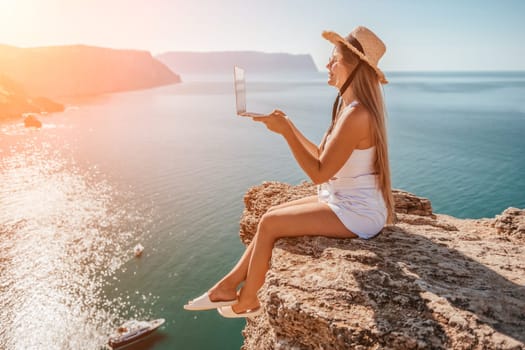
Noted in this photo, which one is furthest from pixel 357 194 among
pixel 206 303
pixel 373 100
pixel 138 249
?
pixel 138 249

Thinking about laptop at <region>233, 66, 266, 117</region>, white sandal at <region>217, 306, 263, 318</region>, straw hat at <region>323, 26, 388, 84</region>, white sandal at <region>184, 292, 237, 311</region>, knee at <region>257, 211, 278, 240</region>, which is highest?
straw hat at <region>323, 26, 388, 84</region>

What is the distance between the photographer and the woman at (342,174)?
3.47 metres

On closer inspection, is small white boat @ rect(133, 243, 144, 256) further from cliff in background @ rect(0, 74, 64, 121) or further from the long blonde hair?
cliff in background @ rect(0, 74, 64, 121)

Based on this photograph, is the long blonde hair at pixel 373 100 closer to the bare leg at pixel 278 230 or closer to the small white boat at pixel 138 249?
the bare leg at pixel 278 230

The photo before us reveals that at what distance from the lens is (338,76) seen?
3762 mm

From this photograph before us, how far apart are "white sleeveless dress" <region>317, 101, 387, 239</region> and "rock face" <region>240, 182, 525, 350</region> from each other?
1.07 ft

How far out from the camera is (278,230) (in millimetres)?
3891

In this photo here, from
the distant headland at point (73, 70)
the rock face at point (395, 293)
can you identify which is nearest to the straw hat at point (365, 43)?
the rock face at point (395, 293)

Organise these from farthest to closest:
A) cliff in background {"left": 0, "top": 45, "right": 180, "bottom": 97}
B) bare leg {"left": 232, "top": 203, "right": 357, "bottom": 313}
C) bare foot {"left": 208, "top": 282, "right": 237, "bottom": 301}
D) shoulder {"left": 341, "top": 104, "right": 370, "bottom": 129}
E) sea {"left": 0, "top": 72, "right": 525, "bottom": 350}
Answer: cliff in background {"left": 0, "top": 45, "right": 180, "bottom": 97} → sea {"left": 0, "top": 72, "right": 525, "bottom": 350} → bare foot {"left": 208, "top": 282, "right": 237, "bottom": 301} → bare leg {"left": 232, "top": 203, "right": 357, "bottom": 313} → shoulder {"left": 341, "top": 104, "right": 370, "bottom": 129}

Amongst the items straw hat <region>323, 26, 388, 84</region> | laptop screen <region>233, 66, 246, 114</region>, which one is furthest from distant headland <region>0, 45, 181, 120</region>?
straw hat <region>323, 26, 388, 84</region>

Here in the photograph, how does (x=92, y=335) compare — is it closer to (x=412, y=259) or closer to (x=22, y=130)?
(x=412, y=259)

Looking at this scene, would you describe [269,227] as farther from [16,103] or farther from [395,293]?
[16,103]

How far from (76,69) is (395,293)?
16695cm

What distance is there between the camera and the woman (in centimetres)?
347
